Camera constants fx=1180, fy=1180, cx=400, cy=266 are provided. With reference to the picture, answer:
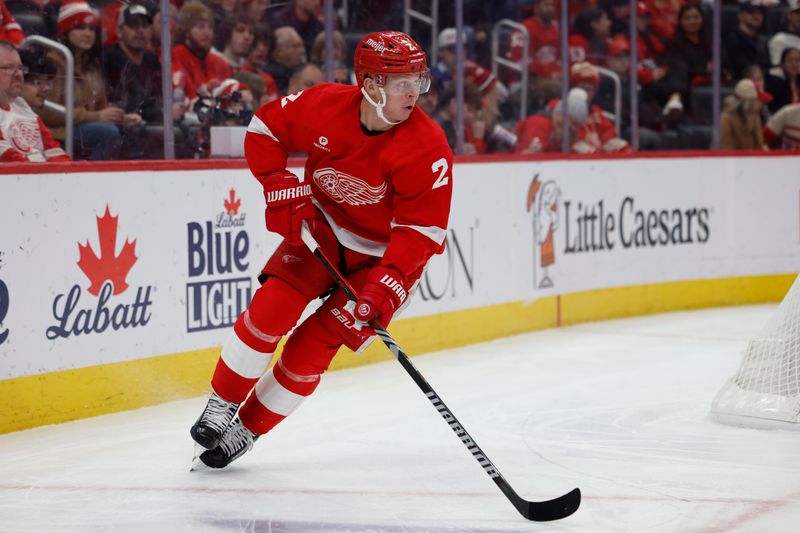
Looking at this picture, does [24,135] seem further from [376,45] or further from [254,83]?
[376,45]

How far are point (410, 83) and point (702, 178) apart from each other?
459 centimetres

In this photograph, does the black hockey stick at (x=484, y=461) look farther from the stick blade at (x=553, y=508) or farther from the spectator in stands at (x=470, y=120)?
the spectator in stands at (x=470, y=120)

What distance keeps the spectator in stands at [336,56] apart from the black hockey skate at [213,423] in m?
2.48

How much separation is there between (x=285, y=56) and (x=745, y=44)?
3.58 m

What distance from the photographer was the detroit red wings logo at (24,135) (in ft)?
13.4

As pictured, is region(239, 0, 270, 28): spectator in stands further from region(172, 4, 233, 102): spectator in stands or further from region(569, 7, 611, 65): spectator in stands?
region(569, 7, 611, 65): spectator in stands

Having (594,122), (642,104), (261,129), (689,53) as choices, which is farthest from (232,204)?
(689,53)

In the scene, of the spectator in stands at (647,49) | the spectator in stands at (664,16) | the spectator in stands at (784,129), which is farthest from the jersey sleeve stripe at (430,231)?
the spectator in stands at (784,129)

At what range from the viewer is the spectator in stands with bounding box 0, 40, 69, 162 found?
4078 mm

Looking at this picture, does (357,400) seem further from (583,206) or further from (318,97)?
(583,206)

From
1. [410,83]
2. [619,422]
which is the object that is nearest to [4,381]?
[410,83]

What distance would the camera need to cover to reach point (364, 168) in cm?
319

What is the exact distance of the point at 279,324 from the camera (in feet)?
10.6

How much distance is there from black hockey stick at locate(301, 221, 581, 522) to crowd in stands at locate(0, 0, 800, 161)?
4.70 feet
